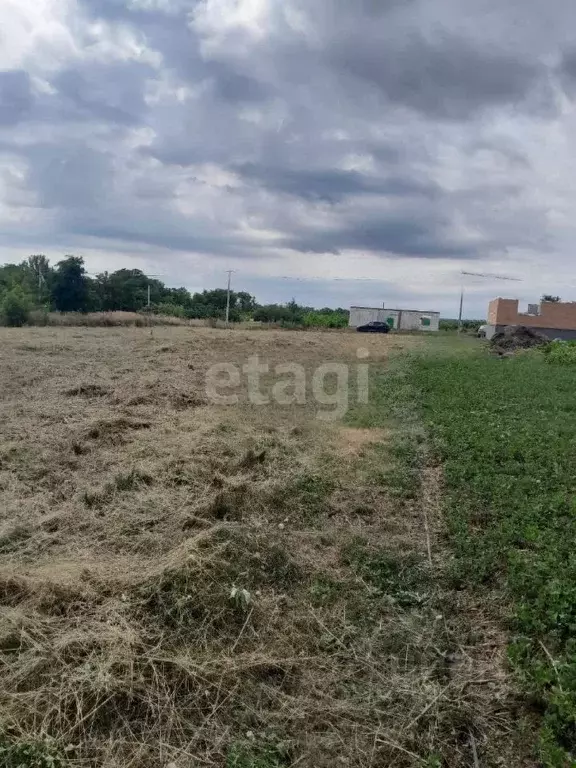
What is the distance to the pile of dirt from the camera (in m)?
29.0

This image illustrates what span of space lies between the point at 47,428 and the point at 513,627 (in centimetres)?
575

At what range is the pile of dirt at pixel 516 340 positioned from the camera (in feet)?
95.2

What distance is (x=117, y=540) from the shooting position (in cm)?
416

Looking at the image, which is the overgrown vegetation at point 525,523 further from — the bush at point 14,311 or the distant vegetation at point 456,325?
the distant vegetation at point 456,325

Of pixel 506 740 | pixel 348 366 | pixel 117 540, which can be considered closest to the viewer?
pixel 506 740

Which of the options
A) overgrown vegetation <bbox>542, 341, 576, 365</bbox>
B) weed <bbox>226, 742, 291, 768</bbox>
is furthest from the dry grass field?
overgrown vegetation <bbox>542, 341, 576, 365</bbox>

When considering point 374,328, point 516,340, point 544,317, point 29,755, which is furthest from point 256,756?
point 544,317

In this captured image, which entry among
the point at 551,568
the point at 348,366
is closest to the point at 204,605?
the point at 551,568

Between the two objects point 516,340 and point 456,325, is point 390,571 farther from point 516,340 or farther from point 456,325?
point 456,325

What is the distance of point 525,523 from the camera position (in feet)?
14.9

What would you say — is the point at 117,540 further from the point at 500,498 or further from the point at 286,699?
the point at 500,498

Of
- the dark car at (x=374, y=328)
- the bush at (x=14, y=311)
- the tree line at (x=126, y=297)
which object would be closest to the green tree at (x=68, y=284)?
the tree line at (x=126, y=297)

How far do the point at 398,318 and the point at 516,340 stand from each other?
81.0 ft

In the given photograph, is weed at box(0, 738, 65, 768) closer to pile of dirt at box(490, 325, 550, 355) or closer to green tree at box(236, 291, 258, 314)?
pile of dirt at box(490, 325, 550, 355)
